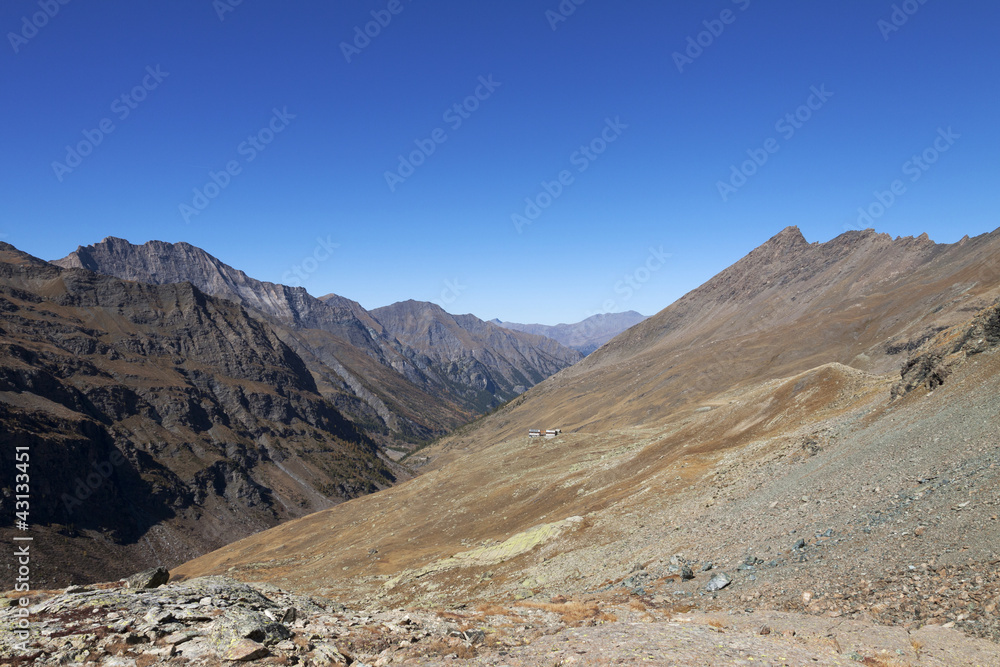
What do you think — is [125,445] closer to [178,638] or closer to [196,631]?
[196,631]

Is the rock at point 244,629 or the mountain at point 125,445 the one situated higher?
the mountain at point 125,445

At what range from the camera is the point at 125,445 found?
140 metres

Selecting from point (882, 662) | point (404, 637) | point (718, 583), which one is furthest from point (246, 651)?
point (718, 583)

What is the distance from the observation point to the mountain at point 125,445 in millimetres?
110000

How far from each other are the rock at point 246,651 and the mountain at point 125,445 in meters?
104

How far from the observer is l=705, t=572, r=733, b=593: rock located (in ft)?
69.1

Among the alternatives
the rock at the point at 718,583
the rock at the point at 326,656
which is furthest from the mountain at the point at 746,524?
the rock at the point at 326,656

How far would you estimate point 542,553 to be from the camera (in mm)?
36250

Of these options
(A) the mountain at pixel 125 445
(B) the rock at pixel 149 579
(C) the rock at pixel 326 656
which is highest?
(A) the mountain at pixel 125 445

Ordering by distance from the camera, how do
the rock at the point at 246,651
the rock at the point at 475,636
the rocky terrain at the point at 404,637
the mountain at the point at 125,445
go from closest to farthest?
1. the rocky terrain at the point at 404,637
2. the rock at the point at 246,651
3. the rock at the point at 475,636
4. the mountain at the point at 125,445

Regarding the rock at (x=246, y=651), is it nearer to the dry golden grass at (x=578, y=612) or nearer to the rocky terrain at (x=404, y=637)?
the rocky terrain at (x=404, y=637)

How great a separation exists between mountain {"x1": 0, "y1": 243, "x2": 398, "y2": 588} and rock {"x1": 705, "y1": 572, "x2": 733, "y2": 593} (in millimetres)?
110324

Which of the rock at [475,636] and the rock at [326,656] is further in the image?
the rock at [475,636]

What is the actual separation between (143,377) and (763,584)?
193m
